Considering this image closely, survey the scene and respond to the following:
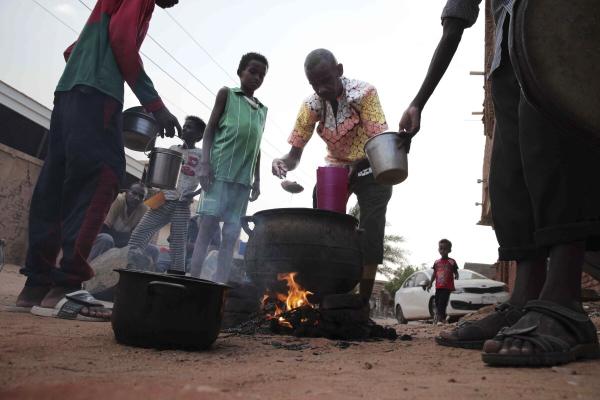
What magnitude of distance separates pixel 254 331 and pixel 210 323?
93 centimetres

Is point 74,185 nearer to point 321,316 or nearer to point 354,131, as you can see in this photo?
point 321,316

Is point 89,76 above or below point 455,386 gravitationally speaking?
above

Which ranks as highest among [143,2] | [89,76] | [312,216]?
[143,2]

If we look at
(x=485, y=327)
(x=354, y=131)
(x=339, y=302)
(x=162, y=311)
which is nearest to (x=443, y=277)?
(x=354, y=131)

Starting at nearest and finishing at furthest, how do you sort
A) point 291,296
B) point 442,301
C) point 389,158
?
point 389,158 → point 291,296 → point 442,301

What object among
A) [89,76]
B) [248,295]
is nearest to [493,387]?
[248,295]

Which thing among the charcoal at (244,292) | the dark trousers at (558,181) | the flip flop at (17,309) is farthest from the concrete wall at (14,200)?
the dark trousers at (558,181)

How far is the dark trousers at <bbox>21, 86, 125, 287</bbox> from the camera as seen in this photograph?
3.02 meters

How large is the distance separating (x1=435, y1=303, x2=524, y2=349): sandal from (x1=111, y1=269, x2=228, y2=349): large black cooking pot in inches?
49.0

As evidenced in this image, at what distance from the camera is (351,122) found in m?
3.86

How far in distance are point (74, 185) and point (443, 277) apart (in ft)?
28.2

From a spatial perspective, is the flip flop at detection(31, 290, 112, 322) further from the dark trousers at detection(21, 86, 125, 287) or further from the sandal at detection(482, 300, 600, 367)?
the sandal at detection(482, 300, 600, 367)

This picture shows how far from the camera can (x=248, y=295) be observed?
319cm

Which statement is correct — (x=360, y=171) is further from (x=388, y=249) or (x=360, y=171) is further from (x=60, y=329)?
(x=388, y=249)
